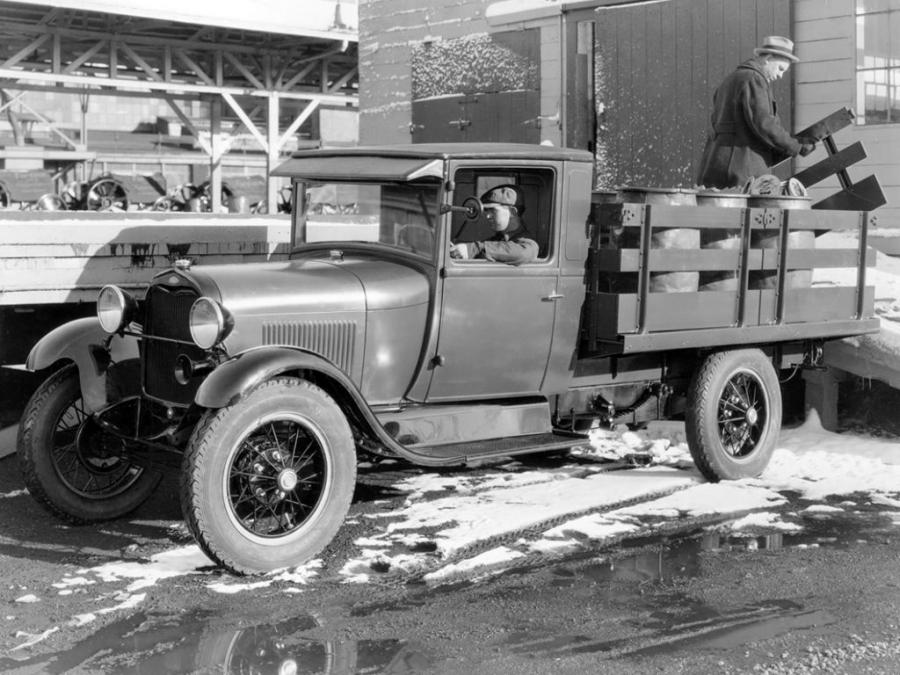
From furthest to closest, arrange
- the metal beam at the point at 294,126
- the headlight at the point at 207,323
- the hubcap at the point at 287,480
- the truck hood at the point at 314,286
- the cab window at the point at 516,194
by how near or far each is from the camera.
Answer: the metal beam at the point at 294,126 → the cab window at the point at 516,194 → the truck hood at the point at 314,286 → the headlight at the point at 207,323 → the hubcap at the point at 287,480

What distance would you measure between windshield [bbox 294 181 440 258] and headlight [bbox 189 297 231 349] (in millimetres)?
1146

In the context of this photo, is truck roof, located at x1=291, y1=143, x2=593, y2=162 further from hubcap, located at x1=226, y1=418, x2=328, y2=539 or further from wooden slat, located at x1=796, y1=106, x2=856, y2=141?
wooden slat, located at x1=796, y1=106, x2=856, y2=141

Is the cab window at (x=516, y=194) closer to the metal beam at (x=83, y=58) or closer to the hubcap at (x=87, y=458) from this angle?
the hubcap at (x=87, y=458)

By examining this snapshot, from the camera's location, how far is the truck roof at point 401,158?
586 centimetres

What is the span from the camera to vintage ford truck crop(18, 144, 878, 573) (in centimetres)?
516

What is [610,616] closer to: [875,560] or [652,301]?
[875,560]

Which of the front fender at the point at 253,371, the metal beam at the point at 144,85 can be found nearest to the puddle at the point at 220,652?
the front fender at the point at 253,371

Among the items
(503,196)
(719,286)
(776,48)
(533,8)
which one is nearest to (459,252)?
(503,196)

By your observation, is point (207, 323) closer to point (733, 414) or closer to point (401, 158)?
point (401, 158)

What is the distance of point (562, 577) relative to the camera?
4898mm

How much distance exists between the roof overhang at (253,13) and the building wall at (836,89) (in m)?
8.47

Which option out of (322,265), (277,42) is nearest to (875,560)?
(322,265)

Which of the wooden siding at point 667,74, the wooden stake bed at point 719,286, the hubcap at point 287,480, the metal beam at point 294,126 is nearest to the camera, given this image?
the hubcap at point 287,480

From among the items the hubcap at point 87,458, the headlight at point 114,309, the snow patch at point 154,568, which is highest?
the headlight at point 114,309
